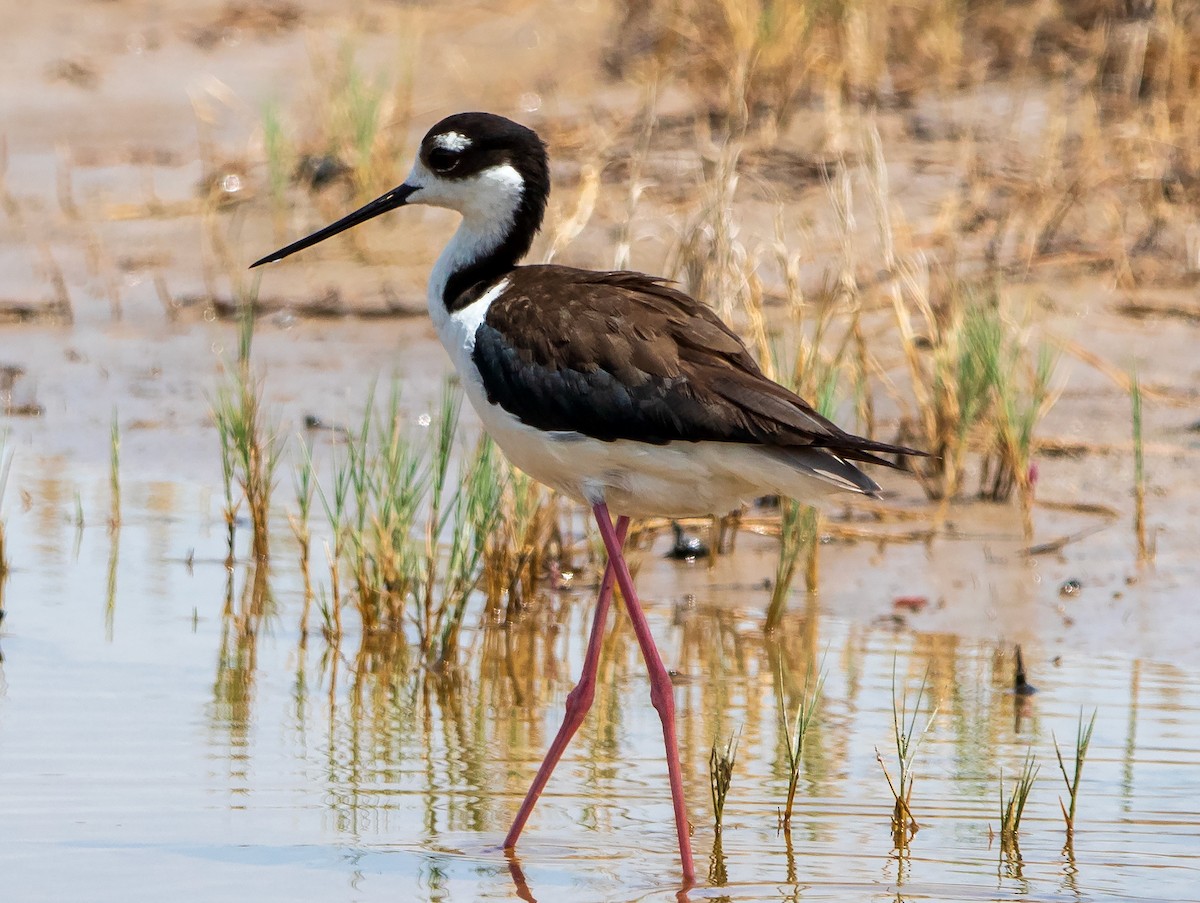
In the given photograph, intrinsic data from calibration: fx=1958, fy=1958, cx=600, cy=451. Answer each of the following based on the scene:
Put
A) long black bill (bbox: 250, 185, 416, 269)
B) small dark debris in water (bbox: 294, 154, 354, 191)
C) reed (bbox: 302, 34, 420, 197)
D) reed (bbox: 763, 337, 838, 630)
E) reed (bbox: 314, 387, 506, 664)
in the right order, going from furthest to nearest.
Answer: small dark debris in water (bbox: 294, 154, 354, 191), reed (bbox: 302, 34, 420, 197), reed (bbox: 763, 337, 838, 630), reed (bbox: 314, 387, 506, 664), long black bill (bbox: 250, 185, 416, 269)

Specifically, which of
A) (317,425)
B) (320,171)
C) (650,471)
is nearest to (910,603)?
(650,471)

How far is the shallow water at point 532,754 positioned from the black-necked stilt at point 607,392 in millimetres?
186

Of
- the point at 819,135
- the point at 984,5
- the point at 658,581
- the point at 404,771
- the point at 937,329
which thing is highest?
the point at 984,5

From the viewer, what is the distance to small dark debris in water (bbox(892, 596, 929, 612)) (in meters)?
5.34

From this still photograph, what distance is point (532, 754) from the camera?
4348 mm

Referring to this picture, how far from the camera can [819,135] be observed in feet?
27.6

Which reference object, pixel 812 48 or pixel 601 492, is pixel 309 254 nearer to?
pixel 812 48

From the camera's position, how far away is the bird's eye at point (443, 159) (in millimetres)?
4332

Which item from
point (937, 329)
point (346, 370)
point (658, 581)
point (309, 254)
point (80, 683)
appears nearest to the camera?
point (80, 683)

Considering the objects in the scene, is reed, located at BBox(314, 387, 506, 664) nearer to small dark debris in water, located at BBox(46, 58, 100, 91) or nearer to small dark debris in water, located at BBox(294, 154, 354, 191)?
small dark debris in water, located at BBox(294, 154, 354, 191)

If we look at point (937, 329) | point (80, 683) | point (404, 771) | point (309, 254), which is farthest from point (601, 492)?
point (309, 254)

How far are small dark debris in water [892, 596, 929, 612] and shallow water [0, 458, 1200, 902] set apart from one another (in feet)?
0.29

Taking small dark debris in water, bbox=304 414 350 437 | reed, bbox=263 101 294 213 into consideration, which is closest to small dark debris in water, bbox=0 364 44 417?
small dark debris in water, bbox=304 414 350 437

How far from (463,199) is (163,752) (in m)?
1.38
